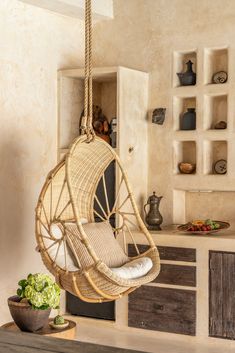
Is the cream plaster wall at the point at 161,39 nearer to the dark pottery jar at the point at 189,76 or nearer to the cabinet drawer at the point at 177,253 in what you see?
the dark pottery jar at the point at 189,76

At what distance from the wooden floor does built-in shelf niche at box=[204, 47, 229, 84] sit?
2.23 m

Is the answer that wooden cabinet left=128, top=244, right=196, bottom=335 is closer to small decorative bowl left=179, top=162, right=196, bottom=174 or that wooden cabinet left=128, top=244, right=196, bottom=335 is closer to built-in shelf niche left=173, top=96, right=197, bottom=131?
small decorative bowl left=179, top=162, right=196, bottom=174

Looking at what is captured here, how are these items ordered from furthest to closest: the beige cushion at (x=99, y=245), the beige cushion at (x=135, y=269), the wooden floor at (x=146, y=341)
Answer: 1. the wooden floor at (x=146, y=341)
2. the beige cushion at (x=99, y=245)
3. the beige cushion at (x=135, y=269)

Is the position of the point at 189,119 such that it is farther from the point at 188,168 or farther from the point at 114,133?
the point at 114,133

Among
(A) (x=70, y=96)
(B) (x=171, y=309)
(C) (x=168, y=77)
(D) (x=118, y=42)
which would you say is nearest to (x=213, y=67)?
(C) (x=168, y=77)

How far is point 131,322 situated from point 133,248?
0.63 meters

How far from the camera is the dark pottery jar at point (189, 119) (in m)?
6.11

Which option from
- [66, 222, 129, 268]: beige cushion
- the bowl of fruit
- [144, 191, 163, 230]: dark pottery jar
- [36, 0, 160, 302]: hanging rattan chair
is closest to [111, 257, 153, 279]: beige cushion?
[36, 0, 160, 302]: hanging rattan chair

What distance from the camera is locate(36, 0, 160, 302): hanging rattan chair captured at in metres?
4.60

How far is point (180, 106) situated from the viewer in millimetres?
6266

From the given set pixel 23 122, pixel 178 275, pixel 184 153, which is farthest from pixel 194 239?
pixel 23 122

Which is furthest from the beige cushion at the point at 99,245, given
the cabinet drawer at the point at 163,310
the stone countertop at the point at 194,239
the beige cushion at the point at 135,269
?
the cabinet drawer at the point at 163,310

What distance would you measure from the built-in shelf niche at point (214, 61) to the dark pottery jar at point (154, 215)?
113 cm

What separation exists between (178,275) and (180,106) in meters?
1.59
